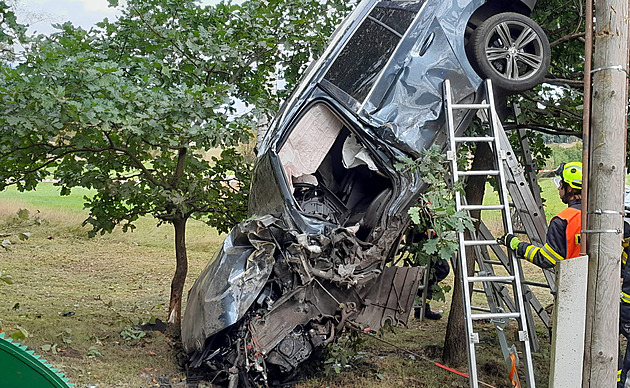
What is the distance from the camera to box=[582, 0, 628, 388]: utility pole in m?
4.04

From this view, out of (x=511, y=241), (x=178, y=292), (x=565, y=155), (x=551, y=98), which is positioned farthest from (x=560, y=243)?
(x=565, y=155)

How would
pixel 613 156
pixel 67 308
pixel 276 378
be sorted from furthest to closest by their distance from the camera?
pixel 67 308, pixel 276 378, pixel 613 156

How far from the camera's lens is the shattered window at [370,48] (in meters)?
5.20

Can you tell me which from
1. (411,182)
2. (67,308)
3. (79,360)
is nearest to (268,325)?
(411,182)

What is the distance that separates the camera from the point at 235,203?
7.11m

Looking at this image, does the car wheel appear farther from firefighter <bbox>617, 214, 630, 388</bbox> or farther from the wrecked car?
firefighter <bbox>617, 214, 630, 388</bbox>

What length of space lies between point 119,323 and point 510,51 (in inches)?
221

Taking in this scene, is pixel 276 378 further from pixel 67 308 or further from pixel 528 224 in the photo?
pixel 67 308

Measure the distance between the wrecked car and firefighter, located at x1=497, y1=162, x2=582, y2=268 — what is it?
0.90 meters

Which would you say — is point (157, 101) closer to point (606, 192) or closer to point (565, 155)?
point (606, 192)

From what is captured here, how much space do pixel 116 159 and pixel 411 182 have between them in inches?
135

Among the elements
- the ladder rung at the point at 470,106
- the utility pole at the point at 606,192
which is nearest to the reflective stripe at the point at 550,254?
the utility pole at the point at 606,192

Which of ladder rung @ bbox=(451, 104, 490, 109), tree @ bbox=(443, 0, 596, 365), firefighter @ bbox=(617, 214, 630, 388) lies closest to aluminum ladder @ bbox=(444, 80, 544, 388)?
ladder rung @ bbox=(451, 104, 490, 109)

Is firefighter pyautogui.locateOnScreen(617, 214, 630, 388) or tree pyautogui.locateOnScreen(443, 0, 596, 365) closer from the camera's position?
firefighter pyautogui.locateOnScreen(617, 214, 630, 388)
